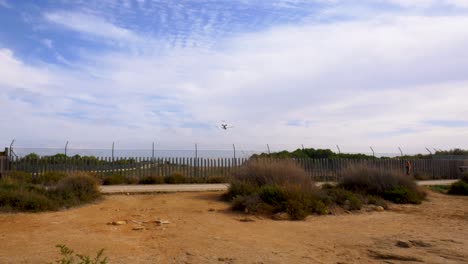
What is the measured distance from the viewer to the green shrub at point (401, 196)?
1723cm

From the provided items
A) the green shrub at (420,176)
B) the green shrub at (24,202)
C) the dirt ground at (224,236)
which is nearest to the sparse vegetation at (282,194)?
the dirt ground at (224,236)

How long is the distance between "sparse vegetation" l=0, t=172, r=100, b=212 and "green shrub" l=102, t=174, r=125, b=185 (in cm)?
792

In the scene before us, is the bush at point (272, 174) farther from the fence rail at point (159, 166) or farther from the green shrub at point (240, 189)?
the fence rail at point (159, 166)

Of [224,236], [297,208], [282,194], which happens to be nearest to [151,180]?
[282,194]

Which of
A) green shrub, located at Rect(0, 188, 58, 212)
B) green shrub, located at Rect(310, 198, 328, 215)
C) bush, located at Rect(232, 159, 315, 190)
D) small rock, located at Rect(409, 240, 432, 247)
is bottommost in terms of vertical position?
small rock, located at Rect(409, 240, 432, 247)

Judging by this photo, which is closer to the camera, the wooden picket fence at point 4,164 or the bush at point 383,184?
the bush at point 383,184

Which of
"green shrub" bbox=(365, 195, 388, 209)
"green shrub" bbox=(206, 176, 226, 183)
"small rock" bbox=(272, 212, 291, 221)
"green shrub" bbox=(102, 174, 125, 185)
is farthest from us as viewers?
"green shrub" bbox=(206, 176, 226, 183)

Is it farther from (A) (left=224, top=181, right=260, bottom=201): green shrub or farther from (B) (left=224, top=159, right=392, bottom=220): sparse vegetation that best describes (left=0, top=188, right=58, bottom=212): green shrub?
(A) (left=224, top=181, right=260, bottom=201): green shrub

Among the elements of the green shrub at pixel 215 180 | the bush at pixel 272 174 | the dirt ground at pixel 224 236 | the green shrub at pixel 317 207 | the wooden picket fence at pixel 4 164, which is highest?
the wooden picket fence at pixel 4 164

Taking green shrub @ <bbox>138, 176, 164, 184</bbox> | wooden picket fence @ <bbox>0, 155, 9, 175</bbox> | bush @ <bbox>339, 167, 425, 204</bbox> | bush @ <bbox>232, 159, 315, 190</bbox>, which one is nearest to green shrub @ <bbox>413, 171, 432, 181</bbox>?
bush @ <bbox>339, 167, 425, 204</bbox>

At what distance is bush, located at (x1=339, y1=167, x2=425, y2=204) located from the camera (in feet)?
57.3

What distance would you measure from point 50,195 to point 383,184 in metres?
12.2

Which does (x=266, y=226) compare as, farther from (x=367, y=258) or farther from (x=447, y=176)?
(x=447, y=176)

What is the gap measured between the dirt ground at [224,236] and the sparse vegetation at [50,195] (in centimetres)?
52
